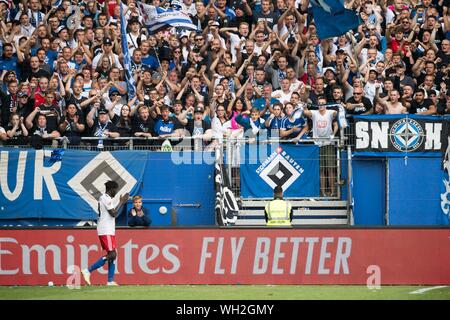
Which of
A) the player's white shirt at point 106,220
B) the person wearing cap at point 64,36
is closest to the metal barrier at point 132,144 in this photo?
the person wearing cap at point 64,36

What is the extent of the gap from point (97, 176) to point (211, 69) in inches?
145

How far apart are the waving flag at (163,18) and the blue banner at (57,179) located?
3338 mm

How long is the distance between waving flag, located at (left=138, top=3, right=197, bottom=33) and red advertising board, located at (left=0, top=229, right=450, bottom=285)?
6977mm

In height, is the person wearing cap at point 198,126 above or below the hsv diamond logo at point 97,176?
above

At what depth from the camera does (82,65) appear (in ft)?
85.4

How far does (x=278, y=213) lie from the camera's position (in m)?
21.4

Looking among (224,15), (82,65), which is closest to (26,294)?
(82,65)

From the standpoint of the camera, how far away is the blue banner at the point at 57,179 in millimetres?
25125

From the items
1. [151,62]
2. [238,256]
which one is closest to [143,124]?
[151,62]

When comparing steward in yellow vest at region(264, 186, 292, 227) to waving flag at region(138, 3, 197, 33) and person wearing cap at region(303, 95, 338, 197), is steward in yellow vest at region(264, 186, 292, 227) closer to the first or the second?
person wearing cap at region(303, 95, 338, 197)

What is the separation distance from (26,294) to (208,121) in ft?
25.1

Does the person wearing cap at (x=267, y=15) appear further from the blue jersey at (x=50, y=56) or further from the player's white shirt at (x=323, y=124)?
the blue jersey at (x=50, y=56)

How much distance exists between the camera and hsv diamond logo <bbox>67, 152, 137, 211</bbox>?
994 inches

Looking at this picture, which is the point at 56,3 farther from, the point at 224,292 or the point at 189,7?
the point at 224,292
